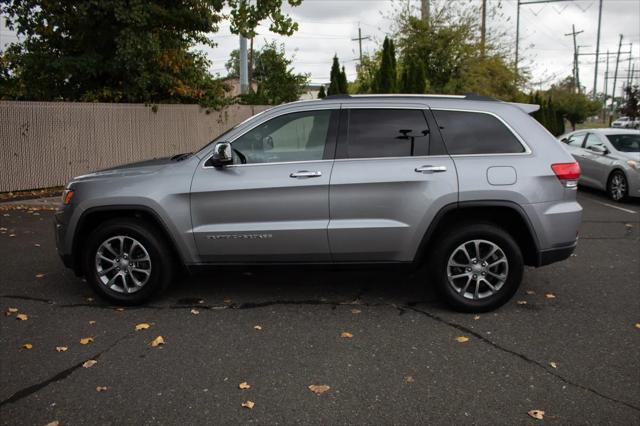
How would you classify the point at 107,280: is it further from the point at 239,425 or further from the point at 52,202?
the point at 52,202

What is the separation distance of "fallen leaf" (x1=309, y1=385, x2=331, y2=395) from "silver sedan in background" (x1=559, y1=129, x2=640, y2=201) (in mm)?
10129

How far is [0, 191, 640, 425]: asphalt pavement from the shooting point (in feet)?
11.5

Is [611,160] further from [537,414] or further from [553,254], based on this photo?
[537,414]

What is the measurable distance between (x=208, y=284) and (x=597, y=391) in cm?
375

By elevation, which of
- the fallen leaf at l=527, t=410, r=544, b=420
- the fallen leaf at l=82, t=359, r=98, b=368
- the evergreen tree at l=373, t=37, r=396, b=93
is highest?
the evergreen tree at l=373, t=37, r=396, b=93

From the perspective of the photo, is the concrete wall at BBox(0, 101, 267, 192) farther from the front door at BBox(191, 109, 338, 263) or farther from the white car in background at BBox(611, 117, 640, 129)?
the white car in background at BBox(611, 117, 640, 129)

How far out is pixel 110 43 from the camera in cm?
1410

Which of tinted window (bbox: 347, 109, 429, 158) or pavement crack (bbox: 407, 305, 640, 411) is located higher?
tinted window (bbox: 347, 109, 429, 158)

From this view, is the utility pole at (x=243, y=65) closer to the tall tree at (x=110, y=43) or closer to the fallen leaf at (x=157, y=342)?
the tall tree at (x=110, y=43)

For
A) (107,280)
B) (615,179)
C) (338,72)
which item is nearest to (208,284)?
(107,280)

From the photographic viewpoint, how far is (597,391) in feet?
12.2

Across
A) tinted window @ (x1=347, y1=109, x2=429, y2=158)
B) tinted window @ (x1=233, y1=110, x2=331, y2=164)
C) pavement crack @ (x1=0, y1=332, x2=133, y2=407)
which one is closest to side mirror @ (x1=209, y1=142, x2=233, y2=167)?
tinted window @ (x1=233, y1=110, x2=331, y2=164)

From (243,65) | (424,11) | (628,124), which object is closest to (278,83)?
(243,65)

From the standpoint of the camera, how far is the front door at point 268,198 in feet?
16.5
